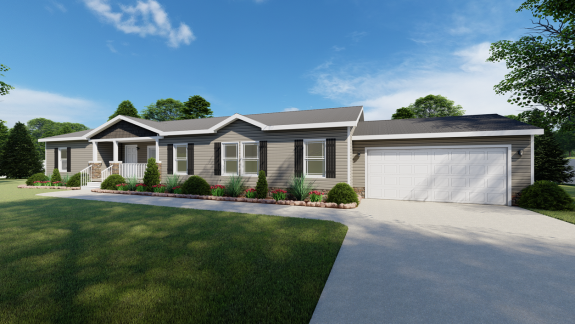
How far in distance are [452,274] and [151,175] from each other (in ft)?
41.3

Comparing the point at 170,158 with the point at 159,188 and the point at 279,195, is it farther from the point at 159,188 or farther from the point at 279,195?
the point at 279,195

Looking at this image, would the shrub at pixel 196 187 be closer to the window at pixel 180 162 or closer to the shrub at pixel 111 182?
the window at pixel 180 162

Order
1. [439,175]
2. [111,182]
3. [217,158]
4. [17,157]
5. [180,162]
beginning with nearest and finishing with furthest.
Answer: [439,175]
[217,158]
[111,182]
[180,162]
[17,157]

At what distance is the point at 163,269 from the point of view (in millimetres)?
3295

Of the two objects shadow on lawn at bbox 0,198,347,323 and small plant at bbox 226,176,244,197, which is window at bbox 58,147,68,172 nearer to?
shadow on lawn at bbox 0,198,347,323

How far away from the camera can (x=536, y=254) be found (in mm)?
4098

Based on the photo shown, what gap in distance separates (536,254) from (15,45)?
1069 inches

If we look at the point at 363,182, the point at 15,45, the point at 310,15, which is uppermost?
the point at 310,15

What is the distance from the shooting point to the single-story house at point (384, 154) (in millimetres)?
9016

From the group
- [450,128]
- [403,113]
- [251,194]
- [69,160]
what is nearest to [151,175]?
[251,194]

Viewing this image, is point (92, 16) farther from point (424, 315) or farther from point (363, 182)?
point (424, 315)

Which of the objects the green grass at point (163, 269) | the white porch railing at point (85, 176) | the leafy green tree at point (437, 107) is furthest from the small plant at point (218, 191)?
the leafy green tree at point (437, 107)

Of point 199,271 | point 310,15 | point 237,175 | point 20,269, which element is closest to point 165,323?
point 199,271

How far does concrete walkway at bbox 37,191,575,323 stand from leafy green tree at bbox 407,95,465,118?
32626 millimetres
